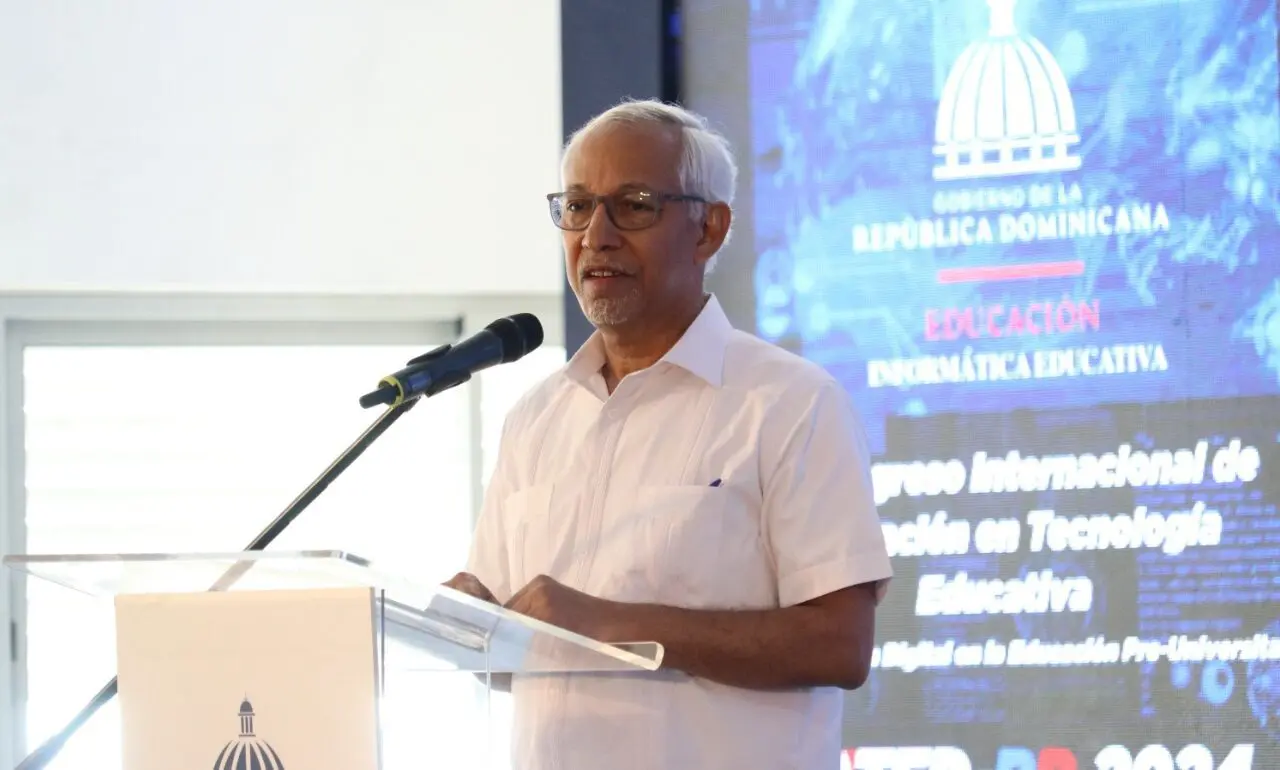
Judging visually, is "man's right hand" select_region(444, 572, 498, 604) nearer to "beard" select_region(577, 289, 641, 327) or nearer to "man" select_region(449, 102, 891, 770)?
"man" select_region(449, 102, 891, 770)

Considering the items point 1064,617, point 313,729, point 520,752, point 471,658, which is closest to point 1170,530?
point 1064,617

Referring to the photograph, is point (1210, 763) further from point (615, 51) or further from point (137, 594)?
point (137, 594)

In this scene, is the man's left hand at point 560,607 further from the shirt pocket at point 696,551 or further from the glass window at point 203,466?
the glass window at point 203,466

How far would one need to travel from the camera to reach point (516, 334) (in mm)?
1761

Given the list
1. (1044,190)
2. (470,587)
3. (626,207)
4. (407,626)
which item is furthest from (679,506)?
(1044,190)

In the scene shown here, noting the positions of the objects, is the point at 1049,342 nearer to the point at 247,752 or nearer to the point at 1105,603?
the point at 1105,603

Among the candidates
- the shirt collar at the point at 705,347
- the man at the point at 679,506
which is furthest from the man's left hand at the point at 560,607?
the shirt collar at the point at 705,347

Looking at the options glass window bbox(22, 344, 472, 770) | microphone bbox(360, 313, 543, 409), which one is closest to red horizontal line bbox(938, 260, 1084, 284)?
microphone bbox(360, 313, 543, 409)

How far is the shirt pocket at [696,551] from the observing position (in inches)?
72.0

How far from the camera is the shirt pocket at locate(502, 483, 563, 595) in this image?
6.38 feet

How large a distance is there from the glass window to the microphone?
2742 mm

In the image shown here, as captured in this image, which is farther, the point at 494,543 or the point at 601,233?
the point at 494,543

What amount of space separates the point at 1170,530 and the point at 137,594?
6.34ft

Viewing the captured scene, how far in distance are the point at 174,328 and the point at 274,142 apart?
75 cm
